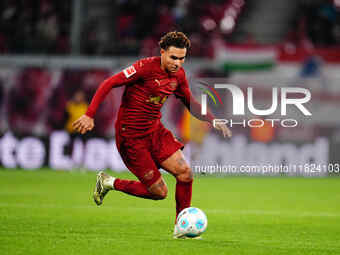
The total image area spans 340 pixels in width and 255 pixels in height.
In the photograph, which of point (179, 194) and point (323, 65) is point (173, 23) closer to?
point (323, 65)

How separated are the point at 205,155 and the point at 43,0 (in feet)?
24.3

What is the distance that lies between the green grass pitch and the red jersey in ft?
3.39

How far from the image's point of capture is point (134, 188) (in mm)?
7188

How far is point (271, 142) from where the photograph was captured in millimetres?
15531

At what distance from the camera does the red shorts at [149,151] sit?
6887mm

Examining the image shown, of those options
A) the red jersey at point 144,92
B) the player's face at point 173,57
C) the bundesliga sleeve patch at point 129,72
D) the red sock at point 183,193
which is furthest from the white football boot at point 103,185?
the player's face at point 173,57

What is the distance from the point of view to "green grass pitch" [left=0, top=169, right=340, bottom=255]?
6.17 meters

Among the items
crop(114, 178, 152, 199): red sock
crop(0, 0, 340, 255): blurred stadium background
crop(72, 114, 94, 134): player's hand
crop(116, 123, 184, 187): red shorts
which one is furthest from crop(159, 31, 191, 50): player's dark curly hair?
crop(0, 0, 340, 255): blurred stadium background

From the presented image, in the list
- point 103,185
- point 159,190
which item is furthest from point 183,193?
point 103,185

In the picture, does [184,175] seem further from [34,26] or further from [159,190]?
[34,26]

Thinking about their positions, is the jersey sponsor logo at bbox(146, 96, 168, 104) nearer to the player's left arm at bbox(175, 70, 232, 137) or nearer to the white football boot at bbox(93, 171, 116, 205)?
the player's left arm at bbox(175, 70, 232, 137)

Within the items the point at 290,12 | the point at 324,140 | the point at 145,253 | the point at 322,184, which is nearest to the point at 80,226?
the point at 145,253

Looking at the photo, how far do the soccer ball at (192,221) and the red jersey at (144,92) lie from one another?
0.93 meters

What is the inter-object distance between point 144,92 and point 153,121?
0.31 m
